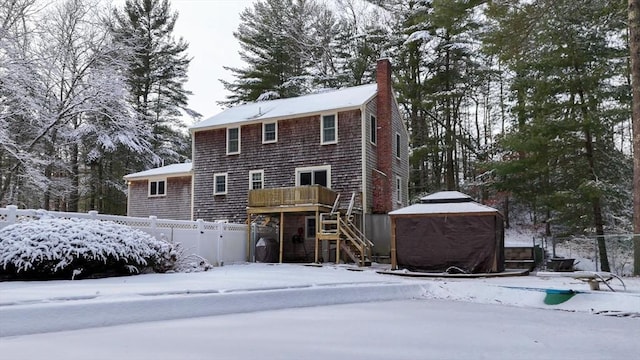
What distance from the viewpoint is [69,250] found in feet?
31.2

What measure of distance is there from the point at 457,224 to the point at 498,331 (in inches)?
331

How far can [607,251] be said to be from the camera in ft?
51.1

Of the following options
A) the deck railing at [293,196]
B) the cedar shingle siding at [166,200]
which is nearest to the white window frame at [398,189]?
the deck railing at [293,196]

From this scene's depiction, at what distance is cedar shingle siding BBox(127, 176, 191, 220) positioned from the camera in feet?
75.3

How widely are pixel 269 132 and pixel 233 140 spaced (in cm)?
185

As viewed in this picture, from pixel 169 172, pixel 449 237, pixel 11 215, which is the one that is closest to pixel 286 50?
pixel 169 172

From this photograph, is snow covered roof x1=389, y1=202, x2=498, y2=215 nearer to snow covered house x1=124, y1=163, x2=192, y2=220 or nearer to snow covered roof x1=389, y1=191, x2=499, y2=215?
snow covered roof x1=389, y1=191, x2=499, y2=215

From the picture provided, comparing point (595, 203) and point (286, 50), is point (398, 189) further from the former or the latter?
point (286, 50)

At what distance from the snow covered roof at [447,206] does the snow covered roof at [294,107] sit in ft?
18.7

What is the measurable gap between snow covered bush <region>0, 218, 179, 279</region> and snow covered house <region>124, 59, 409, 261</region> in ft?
24.9

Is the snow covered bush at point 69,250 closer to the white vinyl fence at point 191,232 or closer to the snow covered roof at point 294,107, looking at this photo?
the white vinyl fence at point 191,232

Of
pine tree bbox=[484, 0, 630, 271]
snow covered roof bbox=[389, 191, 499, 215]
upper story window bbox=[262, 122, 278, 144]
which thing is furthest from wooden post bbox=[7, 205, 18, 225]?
pine tree bbox=[484, 0, 630, 271]

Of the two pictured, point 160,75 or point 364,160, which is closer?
point 364,160

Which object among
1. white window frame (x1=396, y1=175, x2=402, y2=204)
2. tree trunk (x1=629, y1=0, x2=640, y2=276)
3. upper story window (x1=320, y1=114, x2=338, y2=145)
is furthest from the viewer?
white window frame (x1=396, y1=175, x2=402, y2=204)
